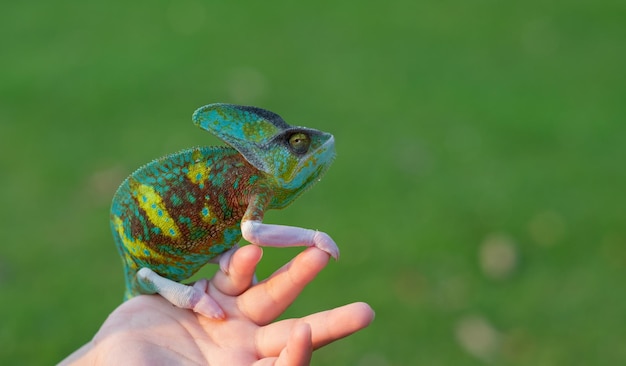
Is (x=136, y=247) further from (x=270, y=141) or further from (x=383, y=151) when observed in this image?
(x=383, y=151)

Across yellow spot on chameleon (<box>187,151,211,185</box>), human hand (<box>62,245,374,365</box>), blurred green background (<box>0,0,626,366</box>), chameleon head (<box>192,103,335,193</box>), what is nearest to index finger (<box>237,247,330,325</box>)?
human hand (<box>62,245,374,365</box>)

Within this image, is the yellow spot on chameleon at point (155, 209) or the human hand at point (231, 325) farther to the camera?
the yellow spot on chameleon at point (155, 209)

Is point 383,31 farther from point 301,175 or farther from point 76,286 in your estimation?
point 301,175

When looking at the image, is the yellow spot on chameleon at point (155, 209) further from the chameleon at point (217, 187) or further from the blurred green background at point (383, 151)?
the blurred green background at point (383, 151)

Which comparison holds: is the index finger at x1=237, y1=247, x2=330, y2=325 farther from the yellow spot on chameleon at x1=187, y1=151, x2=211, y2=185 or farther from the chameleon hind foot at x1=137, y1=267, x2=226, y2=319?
the yellow spot on chameleon at x1=187, y1=151, x2=211, y2=185

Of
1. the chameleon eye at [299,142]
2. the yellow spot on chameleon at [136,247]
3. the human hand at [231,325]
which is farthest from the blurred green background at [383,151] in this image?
the chameleon eye at [299,142]

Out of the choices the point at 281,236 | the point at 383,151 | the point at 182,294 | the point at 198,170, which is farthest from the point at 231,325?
the point at 383,151

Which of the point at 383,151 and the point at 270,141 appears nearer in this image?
the point at 270,141
